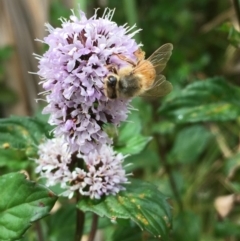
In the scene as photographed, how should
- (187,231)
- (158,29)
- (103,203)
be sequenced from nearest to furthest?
1. (103,203)
2. (187,231)
3. (158,29)

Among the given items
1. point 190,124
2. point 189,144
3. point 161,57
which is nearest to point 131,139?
point 161,57

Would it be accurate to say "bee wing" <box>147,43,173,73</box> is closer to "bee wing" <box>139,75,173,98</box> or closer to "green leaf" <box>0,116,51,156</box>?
"bee wing" <box>139,75,173,98</box>

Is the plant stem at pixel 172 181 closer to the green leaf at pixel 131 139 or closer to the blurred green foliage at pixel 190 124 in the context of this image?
the blurred green foliage at pixel 190 124

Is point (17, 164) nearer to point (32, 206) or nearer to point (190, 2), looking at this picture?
point (32, 206)

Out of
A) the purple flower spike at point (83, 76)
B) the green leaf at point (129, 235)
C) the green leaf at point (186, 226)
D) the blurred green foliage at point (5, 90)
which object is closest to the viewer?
the purple flower spike at point (83, 76)

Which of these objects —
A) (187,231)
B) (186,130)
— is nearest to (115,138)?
(187,231)

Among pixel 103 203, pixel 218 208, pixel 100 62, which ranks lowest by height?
pixel 218 208

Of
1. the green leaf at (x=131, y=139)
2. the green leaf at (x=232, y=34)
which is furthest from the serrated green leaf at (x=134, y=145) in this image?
the green leaf at (x=232, y=34)

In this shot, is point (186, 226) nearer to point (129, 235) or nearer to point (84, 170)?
point (129, 235)
